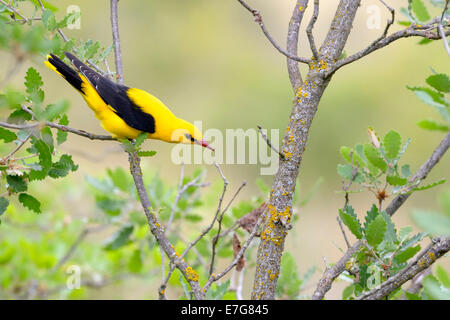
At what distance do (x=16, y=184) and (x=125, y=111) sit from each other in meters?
1.13

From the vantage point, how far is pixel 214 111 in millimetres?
8148

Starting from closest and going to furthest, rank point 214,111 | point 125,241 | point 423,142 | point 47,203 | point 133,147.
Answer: point 133,147 < point 125,241 < point 47,203 < point 423,142 < point 214,111

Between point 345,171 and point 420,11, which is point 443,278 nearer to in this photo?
point 345,171

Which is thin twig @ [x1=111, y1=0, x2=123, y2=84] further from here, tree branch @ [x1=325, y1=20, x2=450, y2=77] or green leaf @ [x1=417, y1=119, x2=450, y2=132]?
green leaf @ [x1=417, y1=119, x2=450, y2=132]

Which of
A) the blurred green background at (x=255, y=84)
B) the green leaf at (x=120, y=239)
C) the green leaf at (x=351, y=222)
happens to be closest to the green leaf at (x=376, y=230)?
the green leaf at (x=351, y=222)

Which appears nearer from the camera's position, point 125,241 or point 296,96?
point 296,96

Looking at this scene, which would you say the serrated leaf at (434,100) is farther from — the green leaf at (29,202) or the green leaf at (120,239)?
the green leaf at (120,239)

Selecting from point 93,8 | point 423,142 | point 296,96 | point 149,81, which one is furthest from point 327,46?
point 93,8

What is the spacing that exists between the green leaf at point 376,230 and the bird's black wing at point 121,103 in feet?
4.93

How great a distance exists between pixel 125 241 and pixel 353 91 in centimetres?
635

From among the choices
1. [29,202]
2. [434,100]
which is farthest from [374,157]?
[29,202]

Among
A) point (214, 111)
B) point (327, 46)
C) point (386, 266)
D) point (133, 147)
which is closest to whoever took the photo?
point (386, 266)

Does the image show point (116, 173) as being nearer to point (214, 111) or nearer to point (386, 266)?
point (386, 266)

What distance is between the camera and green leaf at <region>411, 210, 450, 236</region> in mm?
723
